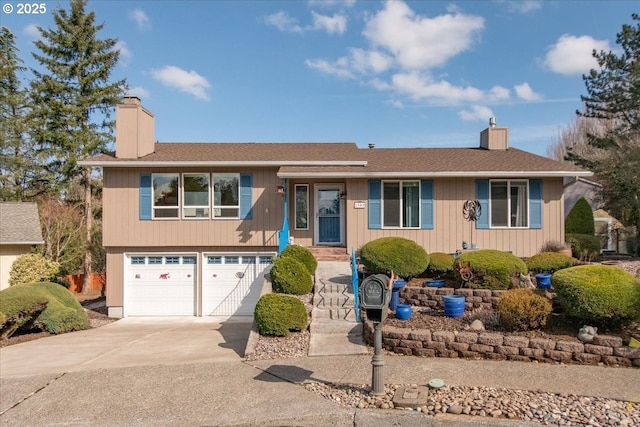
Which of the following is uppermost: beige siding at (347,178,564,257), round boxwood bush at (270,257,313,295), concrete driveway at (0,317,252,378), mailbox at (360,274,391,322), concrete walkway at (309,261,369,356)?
beige siding at (347,178,564,257)

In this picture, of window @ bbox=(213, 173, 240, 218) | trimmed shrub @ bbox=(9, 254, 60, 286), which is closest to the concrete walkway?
window @ bbox=(213, 173, 240, 218)

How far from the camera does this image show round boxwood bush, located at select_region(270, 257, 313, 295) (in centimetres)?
983

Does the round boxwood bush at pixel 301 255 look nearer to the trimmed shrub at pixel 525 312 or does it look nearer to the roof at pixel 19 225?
the trimmed shrub at pixel 525 312

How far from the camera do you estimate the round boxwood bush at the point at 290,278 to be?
983 cm

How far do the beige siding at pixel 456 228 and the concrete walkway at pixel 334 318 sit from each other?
2.24 meters

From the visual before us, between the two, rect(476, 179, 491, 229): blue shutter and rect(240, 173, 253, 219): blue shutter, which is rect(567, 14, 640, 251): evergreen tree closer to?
rect(476, 179, 491, 229): blue shutter

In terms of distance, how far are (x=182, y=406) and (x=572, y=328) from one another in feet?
19.7

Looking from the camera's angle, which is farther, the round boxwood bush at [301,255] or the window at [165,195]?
the window at [165,195]

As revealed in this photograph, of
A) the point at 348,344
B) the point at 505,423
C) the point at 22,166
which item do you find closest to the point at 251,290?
the point at 348,344

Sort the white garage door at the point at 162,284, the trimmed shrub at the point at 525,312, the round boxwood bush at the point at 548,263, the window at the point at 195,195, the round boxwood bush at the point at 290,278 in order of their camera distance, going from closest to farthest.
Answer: the trimmed shrub at the point at 525,312, the round boxwood bush at the point at 290,278, the round boxwood bush at the point at 548,263, the window at the point at 195,195, the white garage door at the point at 162,284

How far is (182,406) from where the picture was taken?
541 cm

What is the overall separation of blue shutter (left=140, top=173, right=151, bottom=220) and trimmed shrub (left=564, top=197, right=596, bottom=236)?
14.7 meters

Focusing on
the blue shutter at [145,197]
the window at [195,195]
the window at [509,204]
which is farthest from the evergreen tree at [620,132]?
the blue shutter at [145,197]

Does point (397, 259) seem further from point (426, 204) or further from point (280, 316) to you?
point (426, 204)
